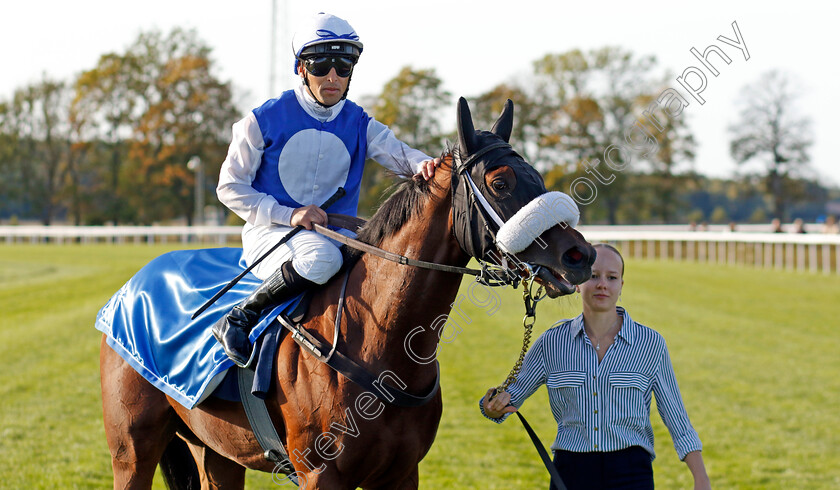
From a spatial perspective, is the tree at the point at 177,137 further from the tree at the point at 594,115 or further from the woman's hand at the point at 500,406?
the woman's hand at the point at 500,406

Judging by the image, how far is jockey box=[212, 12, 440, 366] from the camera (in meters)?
3.03

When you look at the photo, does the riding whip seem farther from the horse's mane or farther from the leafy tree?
the leafy tree

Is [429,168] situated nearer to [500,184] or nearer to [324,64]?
[500,184]

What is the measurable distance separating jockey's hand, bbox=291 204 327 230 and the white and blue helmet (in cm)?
64

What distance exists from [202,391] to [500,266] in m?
1.41

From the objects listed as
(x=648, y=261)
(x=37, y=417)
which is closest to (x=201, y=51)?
(x=648, y=261)

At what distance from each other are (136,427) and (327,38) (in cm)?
195

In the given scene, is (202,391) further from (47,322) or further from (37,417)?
(47,322)

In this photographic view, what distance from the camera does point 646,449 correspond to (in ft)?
9.62

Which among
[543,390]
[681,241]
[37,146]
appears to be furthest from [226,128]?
[543,390]

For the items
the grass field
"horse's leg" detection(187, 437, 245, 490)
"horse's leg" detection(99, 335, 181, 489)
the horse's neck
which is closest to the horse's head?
the horse's neck

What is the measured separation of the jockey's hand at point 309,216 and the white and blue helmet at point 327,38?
0.64m

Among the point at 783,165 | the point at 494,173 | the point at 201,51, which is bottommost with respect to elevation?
the point at 494,173

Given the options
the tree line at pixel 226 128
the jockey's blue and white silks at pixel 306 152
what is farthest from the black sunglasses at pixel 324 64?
the tree line at pixel 226 128
